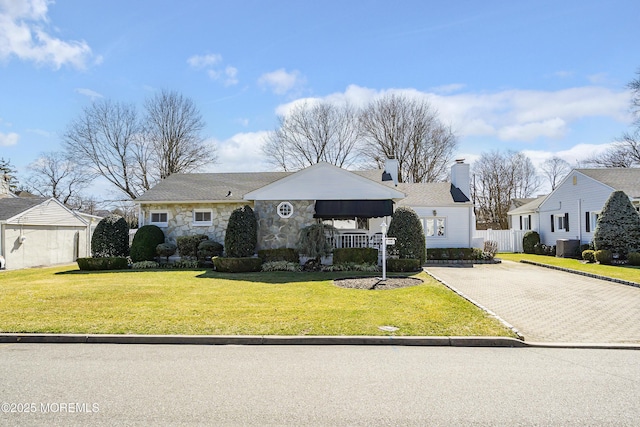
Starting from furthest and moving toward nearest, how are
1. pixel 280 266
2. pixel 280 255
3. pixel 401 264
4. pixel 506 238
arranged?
pixel 506 238 → pixel 280 255 → pixel 280 266 → pixel 401 264

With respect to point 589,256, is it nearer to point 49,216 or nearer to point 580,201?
point 580,201

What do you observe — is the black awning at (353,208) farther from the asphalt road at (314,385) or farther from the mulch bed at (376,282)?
the asphalt road at (314,385)

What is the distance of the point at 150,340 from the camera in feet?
22.4

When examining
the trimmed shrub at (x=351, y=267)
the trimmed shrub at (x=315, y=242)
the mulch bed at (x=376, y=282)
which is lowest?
the mulch bed at (x=376, y=282)

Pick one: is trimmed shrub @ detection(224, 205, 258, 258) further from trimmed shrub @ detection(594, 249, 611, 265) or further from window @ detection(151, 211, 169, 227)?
trimmed shrub @ detection(594, 249, 611, 265)

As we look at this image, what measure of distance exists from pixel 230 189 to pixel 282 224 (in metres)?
4.25

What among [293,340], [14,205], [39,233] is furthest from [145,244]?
[293,340]

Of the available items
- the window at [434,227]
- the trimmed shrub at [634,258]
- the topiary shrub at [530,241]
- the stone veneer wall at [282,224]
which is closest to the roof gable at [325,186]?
the stone veneer wall at [282,224]

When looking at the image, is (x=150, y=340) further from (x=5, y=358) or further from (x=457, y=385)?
(x=457, y=385)

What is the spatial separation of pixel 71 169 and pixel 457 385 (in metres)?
42.7

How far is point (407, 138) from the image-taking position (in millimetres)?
37156

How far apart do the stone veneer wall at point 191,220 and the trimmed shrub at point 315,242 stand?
13.2ft

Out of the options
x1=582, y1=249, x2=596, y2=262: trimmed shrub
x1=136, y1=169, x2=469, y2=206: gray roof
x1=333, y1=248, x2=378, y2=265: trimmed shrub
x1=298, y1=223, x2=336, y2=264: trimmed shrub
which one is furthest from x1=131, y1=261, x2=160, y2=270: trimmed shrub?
x1=582, y1=249, x2=596, y2=262: trimmed shrub

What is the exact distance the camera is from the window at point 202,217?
1981 cm
